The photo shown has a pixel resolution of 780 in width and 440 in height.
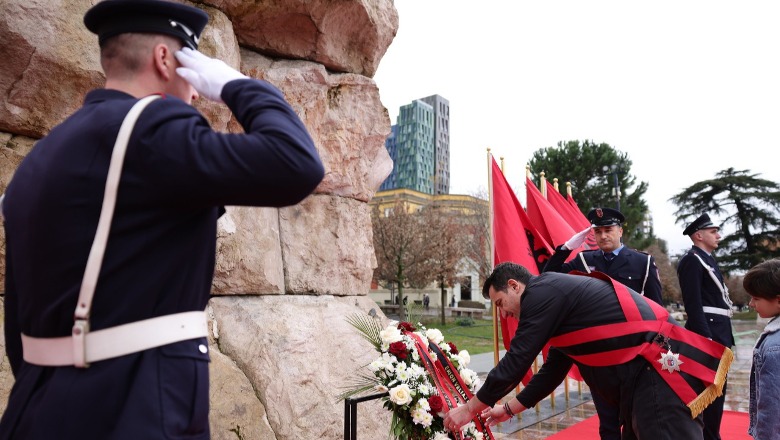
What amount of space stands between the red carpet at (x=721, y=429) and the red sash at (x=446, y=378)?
3.35m

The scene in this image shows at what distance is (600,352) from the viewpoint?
3.19m

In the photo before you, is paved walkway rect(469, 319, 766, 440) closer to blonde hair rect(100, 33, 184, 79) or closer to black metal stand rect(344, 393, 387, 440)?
black metal stand rect(344, 393, 387, 440)

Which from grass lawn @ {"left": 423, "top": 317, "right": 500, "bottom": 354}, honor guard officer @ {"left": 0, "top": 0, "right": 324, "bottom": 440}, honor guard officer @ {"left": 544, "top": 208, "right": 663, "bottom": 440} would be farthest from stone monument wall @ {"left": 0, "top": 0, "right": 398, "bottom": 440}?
grass lawn @ {"left": 423, "top": 317, "right": 500, "bottom": 354}

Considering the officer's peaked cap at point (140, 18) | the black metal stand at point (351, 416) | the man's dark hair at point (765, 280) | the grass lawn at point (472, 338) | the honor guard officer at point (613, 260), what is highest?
the officer's peaked cap at point (140, 18)

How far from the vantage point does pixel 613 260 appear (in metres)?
5.92

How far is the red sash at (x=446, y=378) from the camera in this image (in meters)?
3.42

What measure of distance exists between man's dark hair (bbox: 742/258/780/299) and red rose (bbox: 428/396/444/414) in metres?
2.00

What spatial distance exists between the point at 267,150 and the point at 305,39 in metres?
3.76

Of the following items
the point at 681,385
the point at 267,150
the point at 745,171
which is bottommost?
the point at 681,385

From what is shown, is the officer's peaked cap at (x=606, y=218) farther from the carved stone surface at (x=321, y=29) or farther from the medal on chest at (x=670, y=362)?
the medal on chest at (x=670, y=362)

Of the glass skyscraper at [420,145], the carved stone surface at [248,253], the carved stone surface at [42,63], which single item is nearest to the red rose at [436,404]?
the carved stone surface at [248,253]

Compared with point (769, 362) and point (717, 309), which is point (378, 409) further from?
point (717, 309)

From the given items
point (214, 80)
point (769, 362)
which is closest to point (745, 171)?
point (769, 362)

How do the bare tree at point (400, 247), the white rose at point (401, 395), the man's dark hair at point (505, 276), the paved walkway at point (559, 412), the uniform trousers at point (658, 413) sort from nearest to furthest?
1. the uniform trousers at point (658, 413)
2. the white rose at point (401, 395)
3. the man's dark hair at point (505, 276)
4. the paved walkway at point (559, 412)
5. the bare tree at point (400, 247)
